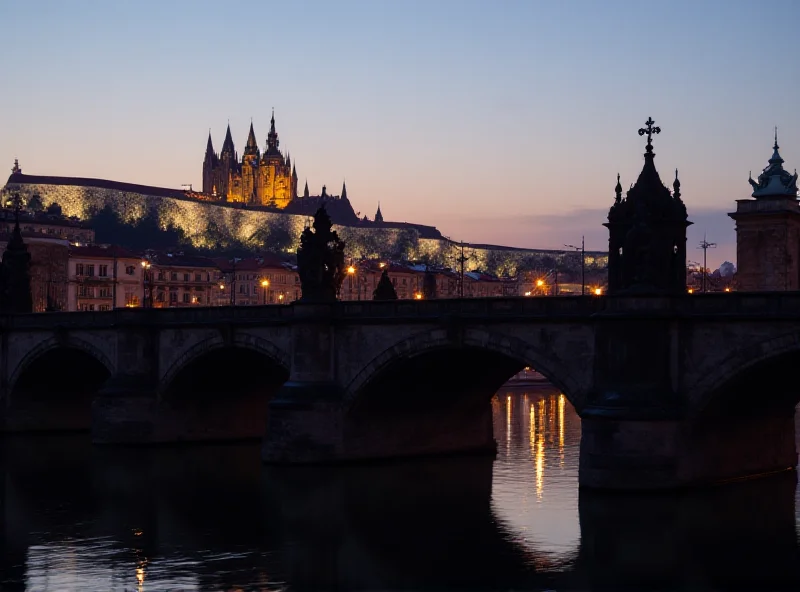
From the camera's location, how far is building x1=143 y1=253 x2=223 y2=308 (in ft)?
604

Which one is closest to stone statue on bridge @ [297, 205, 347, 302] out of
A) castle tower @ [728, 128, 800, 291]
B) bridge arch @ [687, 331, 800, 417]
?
bridge arch @ [687, 331, 800, 417]

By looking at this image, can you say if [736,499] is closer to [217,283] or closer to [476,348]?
[476,348]

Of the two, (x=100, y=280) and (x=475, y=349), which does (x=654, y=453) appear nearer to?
(x=475, y=349)

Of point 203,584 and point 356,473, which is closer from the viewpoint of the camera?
point 203,584

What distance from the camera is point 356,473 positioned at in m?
54.6

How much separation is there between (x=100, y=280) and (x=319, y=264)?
110 meters

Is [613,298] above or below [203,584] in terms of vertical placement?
above

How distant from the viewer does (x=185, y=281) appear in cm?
19025

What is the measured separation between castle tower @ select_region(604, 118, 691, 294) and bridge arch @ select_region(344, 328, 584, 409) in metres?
3.76

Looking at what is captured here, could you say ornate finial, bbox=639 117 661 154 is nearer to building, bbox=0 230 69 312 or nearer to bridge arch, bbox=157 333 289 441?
bridge arch, bbox=157 333 289 441

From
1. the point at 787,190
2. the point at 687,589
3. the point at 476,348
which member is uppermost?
the point at 787,190

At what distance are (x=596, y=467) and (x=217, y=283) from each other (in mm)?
149856

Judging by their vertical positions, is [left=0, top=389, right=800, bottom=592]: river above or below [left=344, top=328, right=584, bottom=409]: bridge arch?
below

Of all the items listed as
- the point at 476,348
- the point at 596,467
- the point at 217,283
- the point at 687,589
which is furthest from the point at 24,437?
the point at 217,283
